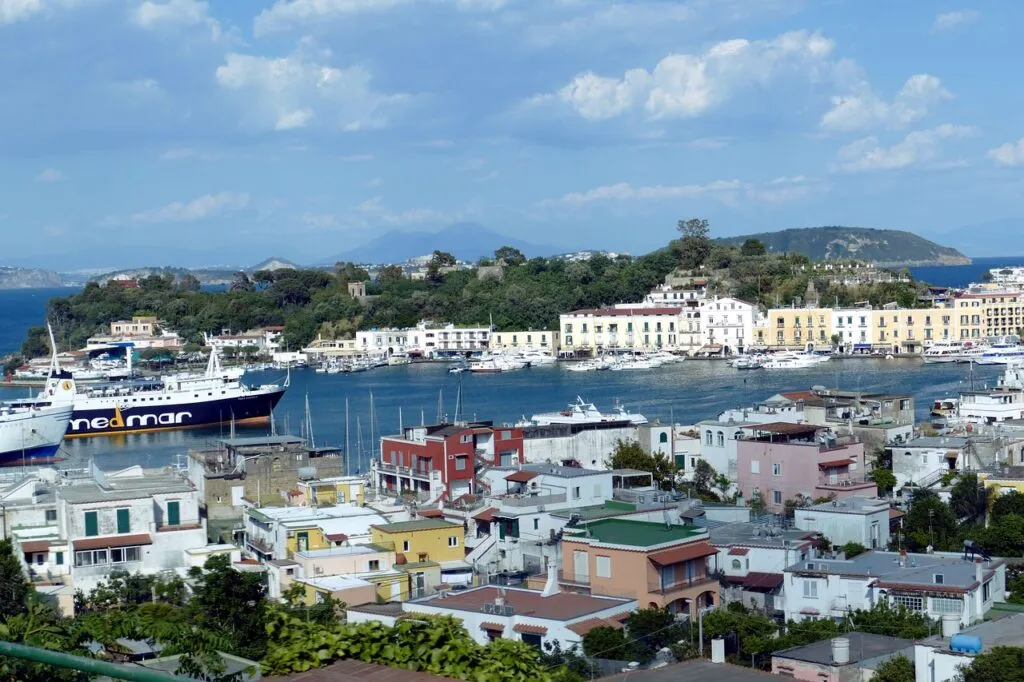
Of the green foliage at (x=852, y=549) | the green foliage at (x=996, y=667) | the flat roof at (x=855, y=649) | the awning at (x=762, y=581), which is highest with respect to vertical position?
the green foliage at (x=996, y=667)

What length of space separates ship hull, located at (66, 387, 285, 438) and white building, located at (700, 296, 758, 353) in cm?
1374

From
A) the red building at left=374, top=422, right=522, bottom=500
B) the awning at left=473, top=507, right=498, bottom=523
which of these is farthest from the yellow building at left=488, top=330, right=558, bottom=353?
the awning at left=473, top=507, right=498, bottom=523

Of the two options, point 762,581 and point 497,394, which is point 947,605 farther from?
point 497,394

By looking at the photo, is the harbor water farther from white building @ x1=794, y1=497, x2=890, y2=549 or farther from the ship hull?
white building @ x1=794, y1=497, x2=890, y2=549

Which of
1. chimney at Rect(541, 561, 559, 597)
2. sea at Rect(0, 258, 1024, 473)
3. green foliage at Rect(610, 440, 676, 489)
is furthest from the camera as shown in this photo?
sea at Rect(0, 258, 1024, 473)

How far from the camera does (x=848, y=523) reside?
8.57 meters

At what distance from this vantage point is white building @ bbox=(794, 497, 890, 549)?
28.1 ft

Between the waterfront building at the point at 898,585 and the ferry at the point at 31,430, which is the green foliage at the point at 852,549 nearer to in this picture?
the waterfront building at the point at 898,585

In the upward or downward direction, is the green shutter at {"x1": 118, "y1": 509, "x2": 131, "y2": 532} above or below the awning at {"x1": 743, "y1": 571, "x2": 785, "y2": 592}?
above

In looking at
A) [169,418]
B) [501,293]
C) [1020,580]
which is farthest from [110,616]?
[501,293]

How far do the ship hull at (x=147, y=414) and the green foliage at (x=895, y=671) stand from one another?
19744 millimetres

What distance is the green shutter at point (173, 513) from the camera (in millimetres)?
8875

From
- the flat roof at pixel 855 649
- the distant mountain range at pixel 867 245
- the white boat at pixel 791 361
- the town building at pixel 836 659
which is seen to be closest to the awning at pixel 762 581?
the flat roof at pixel 855 649

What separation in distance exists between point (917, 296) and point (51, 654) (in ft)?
121
